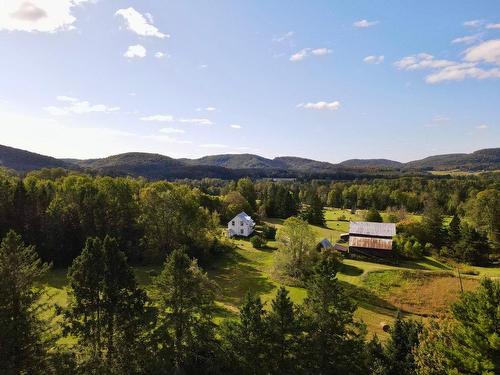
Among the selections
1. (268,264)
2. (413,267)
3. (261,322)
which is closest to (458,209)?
(413,267)

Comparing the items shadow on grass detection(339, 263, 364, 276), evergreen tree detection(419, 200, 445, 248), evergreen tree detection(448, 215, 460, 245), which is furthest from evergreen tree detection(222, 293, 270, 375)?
evergreen tree detection(448, 215, 460, 245)

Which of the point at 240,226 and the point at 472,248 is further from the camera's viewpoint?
the point at 240,226

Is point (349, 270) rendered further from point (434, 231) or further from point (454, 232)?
point (454, 232)

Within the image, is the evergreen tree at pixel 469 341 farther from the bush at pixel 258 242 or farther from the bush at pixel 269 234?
the bush at pixel 269 234

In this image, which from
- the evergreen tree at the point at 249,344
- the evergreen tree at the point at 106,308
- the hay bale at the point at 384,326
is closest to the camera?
the evergreen tree at the point at 106,308

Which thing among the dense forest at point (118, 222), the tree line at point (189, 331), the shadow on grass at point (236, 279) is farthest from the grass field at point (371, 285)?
the tree line at point (189, 331)

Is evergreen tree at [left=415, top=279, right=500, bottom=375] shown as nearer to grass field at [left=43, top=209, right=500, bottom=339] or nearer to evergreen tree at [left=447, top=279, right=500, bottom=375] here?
evergreen tree at [left=447, top=279, right=500, bottom=375]

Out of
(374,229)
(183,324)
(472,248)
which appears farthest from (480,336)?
(472,248)

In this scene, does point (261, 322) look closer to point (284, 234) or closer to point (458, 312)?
point (458, 312)
